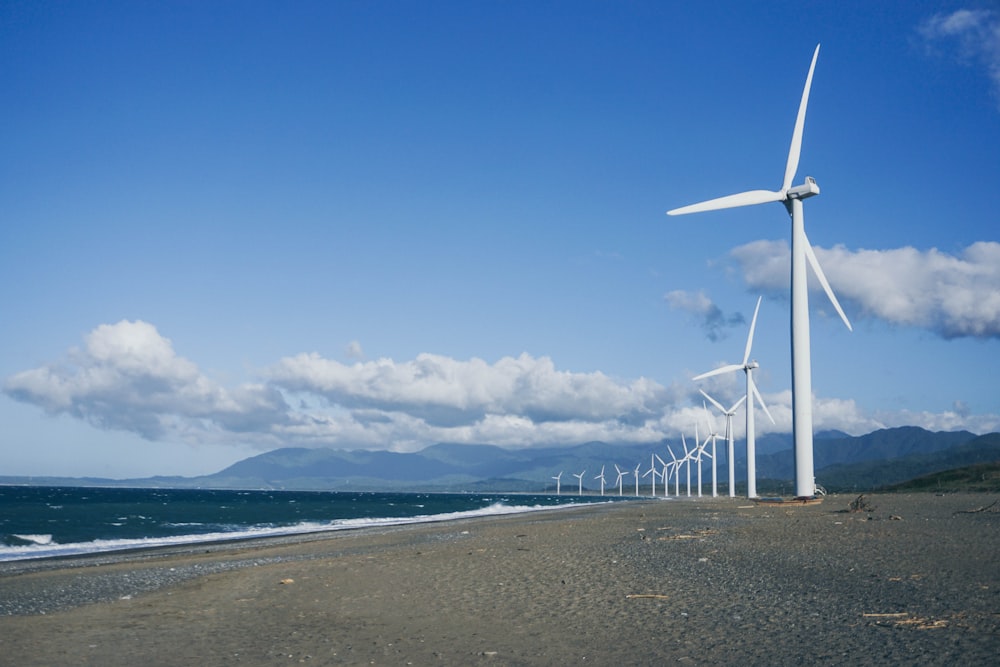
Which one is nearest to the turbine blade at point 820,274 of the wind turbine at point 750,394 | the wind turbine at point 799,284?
the wind turbine at point 799,284

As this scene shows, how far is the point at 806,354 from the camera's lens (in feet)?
114

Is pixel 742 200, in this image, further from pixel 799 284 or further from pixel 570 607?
pixel 570 607

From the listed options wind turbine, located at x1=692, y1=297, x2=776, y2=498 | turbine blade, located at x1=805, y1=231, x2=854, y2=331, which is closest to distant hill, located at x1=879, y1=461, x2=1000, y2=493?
wind turbine, located at x1=692, y1=297, x2=776, y2=498

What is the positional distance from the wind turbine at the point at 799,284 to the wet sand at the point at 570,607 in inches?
498

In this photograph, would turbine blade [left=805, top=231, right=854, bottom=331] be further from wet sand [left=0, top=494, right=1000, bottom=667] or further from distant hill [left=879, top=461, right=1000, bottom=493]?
distant hill [left=879, top=461, right=1000, bottom=493]

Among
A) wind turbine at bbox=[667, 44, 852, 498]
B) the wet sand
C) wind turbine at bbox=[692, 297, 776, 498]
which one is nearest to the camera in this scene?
the wet sand

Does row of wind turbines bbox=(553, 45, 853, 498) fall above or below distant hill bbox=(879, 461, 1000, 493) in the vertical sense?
above

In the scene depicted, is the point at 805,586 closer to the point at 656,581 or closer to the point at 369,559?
the point at 656,581

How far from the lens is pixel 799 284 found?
35.4 meters

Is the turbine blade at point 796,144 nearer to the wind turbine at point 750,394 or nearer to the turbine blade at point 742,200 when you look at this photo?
the turbine blade at point 742,200

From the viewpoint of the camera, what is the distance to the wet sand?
9.67 m

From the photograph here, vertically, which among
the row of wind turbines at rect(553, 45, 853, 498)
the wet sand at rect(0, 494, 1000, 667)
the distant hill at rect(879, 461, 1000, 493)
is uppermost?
the row of wind turbines at rect(553, 45, 853, 498)

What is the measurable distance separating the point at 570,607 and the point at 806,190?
31.3 meters

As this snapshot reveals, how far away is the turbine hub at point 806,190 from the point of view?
125 ft
